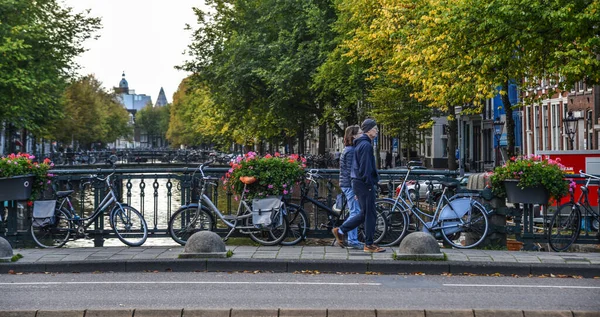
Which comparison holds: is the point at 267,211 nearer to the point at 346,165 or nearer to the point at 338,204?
the point at 338,204

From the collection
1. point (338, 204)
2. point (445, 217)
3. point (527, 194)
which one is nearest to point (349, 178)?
point (338, 204)

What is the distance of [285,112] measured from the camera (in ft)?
163

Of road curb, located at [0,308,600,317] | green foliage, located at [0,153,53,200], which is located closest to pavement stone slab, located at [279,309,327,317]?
road curb, located at [0,308,600,317]

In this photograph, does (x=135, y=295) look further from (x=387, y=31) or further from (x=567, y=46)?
(x=387, y=31)

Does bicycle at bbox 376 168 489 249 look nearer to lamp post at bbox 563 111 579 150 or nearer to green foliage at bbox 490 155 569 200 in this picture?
green foliage at bbox 490 155 569 200

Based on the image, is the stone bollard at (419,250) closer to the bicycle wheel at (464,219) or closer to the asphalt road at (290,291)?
the asphalt road at (290,291)

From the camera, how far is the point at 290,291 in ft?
35.8

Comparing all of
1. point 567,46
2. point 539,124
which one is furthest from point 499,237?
point 539,124

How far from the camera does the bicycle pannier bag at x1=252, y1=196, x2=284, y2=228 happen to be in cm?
1470

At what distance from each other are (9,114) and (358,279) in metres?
35.1

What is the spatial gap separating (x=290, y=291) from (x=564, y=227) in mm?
5550

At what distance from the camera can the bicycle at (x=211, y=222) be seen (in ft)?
48.8

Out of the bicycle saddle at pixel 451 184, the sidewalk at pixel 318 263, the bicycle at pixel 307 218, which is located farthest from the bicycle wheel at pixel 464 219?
the bicycle at pixel 307 218

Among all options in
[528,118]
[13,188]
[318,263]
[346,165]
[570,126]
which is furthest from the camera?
[528,118]
